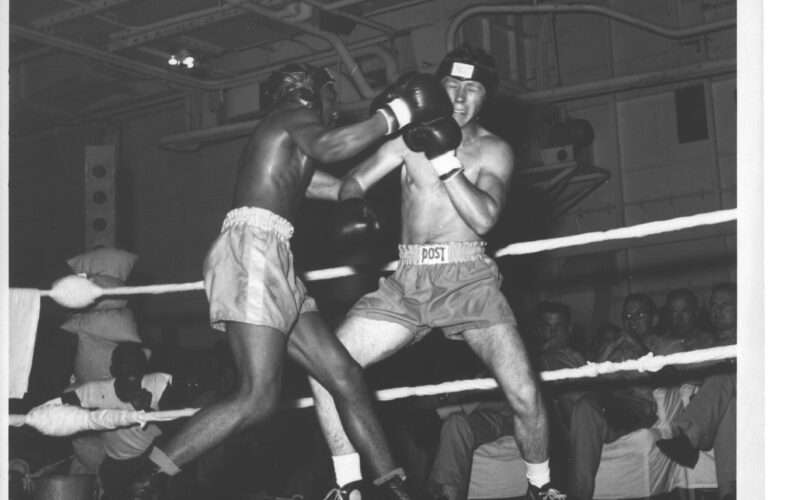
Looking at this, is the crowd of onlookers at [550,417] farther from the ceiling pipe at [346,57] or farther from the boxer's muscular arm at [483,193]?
the ceiling pipe at [346,57]

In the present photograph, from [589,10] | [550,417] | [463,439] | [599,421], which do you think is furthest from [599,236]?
[589,10]

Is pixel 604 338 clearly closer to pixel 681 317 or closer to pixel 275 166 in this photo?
pixel 681 317

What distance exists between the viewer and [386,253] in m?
7.63

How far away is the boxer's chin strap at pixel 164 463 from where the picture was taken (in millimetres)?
2340

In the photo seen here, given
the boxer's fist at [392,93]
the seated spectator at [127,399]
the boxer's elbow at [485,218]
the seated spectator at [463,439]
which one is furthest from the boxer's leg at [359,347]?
the seated spectator at [127,399]

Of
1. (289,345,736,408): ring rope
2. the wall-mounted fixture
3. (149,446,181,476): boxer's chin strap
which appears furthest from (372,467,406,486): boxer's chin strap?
the wall-mounted fixture

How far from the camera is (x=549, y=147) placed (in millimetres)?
6633

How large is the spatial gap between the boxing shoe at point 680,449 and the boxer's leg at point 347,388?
159cm

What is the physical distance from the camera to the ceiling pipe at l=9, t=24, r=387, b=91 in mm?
6762

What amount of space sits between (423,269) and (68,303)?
1.03 meters

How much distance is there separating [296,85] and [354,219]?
1.30 feet

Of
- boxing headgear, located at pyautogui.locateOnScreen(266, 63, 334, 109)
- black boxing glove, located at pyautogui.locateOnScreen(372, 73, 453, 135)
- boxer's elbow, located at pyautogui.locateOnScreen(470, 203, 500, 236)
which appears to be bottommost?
boxer's elbow, located at pyautogui.locateOnScreen(470, 203, 500, 236)

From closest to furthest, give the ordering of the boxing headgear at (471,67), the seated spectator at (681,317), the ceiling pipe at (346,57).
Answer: the boxing headgear at (471,67)
the seated spectator at (681,317)
the ceiling pipe at (346,57)

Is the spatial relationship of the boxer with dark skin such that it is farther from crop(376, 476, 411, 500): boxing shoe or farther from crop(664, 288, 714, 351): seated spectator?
crop(664, 288, 714, 351): seated spectator
